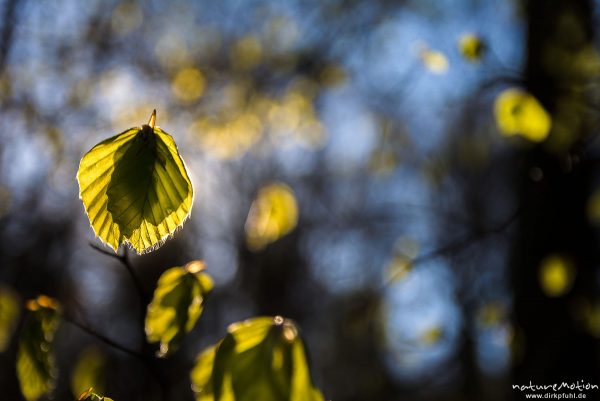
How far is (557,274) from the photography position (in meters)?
2.30

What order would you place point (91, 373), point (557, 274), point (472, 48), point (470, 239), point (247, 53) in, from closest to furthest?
point (91, 373) → point (470, 239) → point (472, 48) → point (557, 274) → point (247, 53)

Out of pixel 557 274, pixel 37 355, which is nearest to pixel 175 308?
pixel 37 355

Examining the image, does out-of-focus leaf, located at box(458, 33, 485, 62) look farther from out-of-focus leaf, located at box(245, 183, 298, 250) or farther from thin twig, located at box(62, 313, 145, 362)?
thin twig, located at box(62, 313, 145, 362)

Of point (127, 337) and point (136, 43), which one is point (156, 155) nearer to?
point (136, 43)

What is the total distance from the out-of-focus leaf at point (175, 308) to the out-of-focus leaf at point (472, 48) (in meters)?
1.34

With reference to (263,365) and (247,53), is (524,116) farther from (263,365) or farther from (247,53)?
(247,53)

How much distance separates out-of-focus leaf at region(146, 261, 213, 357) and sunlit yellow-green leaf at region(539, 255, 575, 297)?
1.75 m

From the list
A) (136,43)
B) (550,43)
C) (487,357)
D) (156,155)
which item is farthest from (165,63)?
(487,357)

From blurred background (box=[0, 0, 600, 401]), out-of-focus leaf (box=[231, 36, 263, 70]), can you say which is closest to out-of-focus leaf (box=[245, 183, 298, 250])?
blurred background (box=[0, 0, 600, 401])

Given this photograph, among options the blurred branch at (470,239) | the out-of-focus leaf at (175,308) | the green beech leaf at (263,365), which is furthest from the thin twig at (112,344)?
the blurred branch at (470,239)

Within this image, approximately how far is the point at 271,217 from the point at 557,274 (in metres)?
1.25

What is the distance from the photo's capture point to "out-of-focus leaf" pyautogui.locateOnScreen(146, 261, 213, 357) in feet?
2.89

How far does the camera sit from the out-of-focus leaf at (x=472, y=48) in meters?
1.92

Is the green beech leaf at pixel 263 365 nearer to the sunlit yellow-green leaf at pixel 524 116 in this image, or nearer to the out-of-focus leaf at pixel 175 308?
the out-of-focus leaf at pixel 175 308
